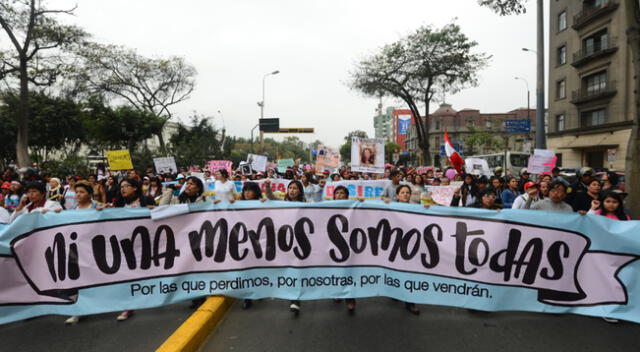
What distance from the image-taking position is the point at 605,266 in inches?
138

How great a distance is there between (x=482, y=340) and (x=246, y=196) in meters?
3.37

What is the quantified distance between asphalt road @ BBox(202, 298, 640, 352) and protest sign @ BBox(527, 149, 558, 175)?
6967 millimetres

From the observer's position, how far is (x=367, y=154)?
10.5 metres

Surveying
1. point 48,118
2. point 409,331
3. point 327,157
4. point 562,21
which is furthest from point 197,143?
point 562,21

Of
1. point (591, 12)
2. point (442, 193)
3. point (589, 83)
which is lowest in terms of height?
point (442, 193)

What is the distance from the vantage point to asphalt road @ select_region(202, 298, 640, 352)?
3.27 m

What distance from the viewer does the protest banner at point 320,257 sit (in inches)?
140

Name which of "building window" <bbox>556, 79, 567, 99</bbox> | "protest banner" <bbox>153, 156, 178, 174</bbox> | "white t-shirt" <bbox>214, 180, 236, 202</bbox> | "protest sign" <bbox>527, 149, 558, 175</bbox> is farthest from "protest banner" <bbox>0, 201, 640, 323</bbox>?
"building window" <bbox>556, 79, 567, 99</bbox>

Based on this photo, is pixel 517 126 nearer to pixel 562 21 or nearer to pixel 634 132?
pixel 634 132

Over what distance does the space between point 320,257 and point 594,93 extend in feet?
110

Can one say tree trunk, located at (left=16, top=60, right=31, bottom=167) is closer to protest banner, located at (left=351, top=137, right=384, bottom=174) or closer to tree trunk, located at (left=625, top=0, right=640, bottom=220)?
protest banner, located at (left=351, top=137, right=384, bottom=174)

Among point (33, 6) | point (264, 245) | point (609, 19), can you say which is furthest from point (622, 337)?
point (609, 19)

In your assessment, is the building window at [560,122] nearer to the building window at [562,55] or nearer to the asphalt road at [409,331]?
the building window at [562,55]

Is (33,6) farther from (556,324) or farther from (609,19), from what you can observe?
(609,19)
